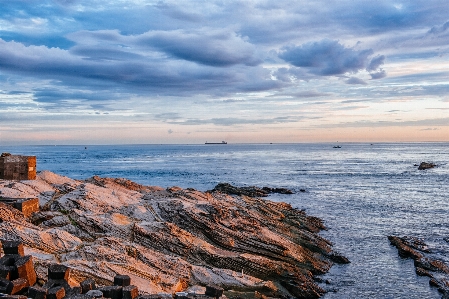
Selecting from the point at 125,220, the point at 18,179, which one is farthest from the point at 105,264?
the point at 18,179

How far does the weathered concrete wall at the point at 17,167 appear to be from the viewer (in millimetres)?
25672

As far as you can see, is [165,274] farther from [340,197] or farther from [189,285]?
[340,197]

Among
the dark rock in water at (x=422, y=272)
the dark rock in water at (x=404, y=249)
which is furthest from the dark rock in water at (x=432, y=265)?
A: the dark rock in water at (x=404, y=249)

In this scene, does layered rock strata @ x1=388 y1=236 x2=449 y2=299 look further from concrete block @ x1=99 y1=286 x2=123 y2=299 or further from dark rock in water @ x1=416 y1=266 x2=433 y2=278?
concrete block @ x1=99 y1=286 x2=123 y2=299

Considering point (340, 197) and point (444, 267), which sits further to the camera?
point (340, 197)

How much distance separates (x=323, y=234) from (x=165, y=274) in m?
18.0

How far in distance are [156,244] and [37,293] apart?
8299 millimetres

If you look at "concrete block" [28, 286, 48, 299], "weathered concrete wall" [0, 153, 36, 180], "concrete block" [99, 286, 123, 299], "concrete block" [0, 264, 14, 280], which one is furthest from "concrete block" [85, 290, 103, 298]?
"weathered concrete wall" [0, 153, 36, 180]

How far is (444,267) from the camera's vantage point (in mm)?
22469

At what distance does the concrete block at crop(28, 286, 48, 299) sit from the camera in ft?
32.7

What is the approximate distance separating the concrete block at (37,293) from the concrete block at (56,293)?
0.12 meters

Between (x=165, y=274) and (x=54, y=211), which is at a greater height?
(x=54, y=211)

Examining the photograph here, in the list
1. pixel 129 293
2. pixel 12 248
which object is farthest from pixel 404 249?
pixel 12 248

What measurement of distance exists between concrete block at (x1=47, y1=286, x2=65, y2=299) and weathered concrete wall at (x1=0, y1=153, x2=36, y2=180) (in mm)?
17706
